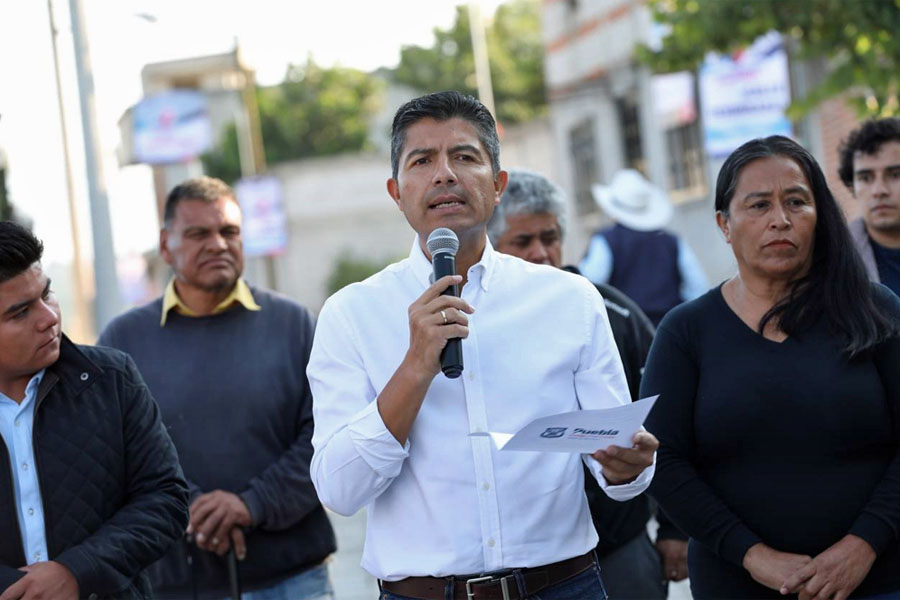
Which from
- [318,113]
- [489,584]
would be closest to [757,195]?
[489,584]

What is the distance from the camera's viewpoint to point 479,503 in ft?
9.99

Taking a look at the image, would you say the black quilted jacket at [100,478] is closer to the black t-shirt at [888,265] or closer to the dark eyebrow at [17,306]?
the dark eyebrow at [17,306]

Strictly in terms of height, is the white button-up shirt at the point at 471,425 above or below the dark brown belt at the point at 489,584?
above

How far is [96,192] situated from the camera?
12969 millimetres

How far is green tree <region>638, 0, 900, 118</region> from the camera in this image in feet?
30.1

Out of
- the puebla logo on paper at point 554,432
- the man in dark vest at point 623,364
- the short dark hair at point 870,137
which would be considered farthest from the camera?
the short dark hair at point 870,137

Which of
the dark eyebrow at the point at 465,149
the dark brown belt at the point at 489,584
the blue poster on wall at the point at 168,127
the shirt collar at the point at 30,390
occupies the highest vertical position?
the blue poster on wall at the point at 168,127

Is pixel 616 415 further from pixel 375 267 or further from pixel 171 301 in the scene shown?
pixel 375 267

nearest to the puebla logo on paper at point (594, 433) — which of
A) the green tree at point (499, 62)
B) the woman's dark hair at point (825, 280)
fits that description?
the woman's dark hair at point (825, 280)

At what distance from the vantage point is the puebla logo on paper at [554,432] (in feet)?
9.25

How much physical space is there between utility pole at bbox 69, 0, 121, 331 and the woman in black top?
32.4 ft

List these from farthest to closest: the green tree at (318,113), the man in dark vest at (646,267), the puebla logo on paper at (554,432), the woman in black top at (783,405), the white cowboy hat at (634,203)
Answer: the green tree at (318,113) < the white cowboy hat at (634,203) < the man in dark vest at (646,267) < the woman in black top at (783,405) < the puebla logo on paper at (554,432)

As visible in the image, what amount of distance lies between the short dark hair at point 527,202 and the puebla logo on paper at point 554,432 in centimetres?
219

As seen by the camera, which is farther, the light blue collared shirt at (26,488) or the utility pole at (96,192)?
the utility pole at (96,192)
